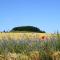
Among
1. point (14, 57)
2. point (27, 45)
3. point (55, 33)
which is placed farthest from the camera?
point (55, 33)

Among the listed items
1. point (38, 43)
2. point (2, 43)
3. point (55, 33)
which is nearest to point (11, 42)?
point (2, 43)

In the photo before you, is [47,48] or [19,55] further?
[47,48]

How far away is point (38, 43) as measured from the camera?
12492 mm

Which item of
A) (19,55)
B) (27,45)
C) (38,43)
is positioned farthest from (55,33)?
(19,55)

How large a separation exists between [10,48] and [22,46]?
531mm

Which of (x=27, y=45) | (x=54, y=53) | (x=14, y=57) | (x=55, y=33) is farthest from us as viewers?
(x=55, y=33)

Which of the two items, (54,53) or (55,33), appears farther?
(55,33)

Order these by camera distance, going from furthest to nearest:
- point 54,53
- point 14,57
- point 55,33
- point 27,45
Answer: point 55,33, point 27,45, point 54,53, point 14,57

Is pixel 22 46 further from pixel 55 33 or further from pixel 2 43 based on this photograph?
pixel 55 33

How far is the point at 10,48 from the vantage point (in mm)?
11320

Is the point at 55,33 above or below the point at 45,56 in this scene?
above

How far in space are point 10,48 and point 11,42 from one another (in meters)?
0.55

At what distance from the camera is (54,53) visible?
1102cm

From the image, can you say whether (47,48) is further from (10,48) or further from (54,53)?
(10,48)
